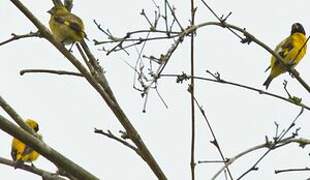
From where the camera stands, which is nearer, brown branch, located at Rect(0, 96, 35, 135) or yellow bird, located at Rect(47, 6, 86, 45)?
brown branch, located at Rect(0, 96, 35, 135)

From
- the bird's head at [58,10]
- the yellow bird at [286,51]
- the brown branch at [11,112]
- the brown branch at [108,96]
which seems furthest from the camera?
the yellow bird at [286,51]

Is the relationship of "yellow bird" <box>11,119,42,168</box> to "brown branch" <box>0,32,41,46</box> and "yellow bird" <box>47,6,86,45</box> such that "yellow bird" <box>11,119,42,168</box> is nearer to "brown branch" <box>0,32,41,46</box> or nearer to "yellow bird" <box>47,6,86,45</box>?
"yellow bird" <box>47,6,86,45</box>

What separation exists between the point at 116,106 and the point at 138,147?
265 mm

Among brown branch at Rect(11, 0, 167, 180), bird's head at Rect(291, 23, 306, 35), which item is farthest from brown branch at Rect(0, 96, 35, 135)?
bird's head at Rect(291, 23, 306, 35)

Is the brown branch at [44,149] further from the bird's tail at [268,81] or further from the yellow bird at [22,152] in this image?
the bird's tail at [268,81]

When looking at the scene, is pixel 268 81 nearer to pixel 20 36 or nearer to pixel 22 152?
pixel 22 152

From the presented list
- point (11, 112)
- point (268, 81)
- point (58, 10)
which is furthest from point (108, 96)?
point (268, 81)

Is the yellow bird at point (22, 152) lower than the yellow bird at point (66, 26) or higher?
lower

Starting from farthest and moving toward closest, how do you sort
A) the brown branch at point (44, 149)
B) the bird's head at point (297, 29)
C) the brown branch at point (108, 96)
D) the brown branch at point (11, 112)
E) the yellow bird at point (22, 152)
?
the bird's head at point (297, 29) → the yellow bird at point (22, 152) → the brown branch at point (108, 96) → the brown branch at point (11, 112) → the brown branch at point (44, 149)

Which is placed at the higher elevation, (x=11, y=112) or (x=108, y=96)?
(x=108, y=96)

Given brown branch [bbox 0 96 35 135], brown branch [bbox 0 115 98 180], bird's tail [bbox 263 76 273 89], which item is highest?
bird's tail [bbox 263 76 273 89]

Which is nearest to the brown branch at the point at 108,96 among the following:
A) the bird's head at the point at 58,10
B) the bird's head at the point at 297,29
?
the bird's head at the point at 58,10

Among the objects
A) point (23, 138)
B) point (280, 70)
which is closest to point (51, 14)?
point (280, 70)

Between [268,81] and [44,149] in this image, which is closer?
[44,149]
